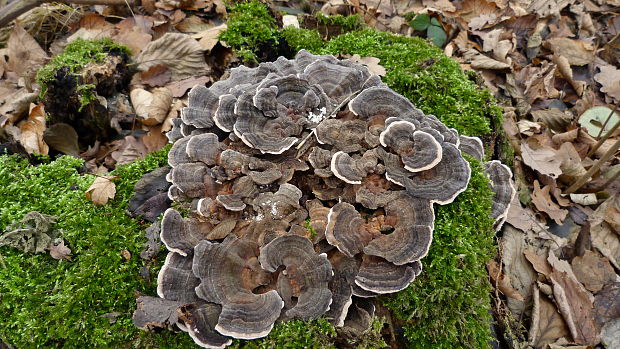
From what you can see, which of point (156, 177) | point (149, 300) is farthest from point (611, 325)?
point (156, 177)

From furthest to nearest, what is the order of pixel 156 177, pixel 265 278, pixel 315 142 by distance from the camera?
pixel 156 177, pixel 315 142, pixel 265 278

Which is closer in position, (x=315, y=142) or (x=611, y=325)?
(x=315, y=142)

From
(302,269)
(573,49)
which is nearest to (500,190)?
(302,269)

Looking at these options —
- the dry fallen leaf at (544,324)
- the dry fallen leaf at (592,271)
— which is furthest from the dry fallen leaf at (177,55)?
the dry fallen leaf at (592,271)

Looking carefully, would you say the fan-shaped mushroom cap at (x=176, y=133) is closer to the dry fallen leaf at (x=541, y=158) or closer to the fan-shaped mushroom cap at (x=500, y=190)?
the fan-shaped mushroom cap at (x=500, y=190)

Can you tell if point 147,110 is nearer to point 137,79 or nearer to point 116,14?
point 137,79

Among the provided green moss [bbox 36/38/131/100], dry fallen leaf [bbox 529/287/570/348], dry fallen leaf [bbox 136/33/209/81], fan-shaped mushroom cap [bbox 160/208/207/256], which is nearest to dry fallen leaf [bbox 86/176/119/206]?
fan-shaped mushroom cap [bbox 160/208/207/256]

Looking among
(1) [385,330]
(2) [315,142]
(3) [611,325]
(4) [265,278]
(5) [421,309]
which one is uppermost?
(2) [315,142]

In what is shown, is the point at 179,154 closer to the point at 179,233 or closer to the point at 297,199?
the point at 179,233
